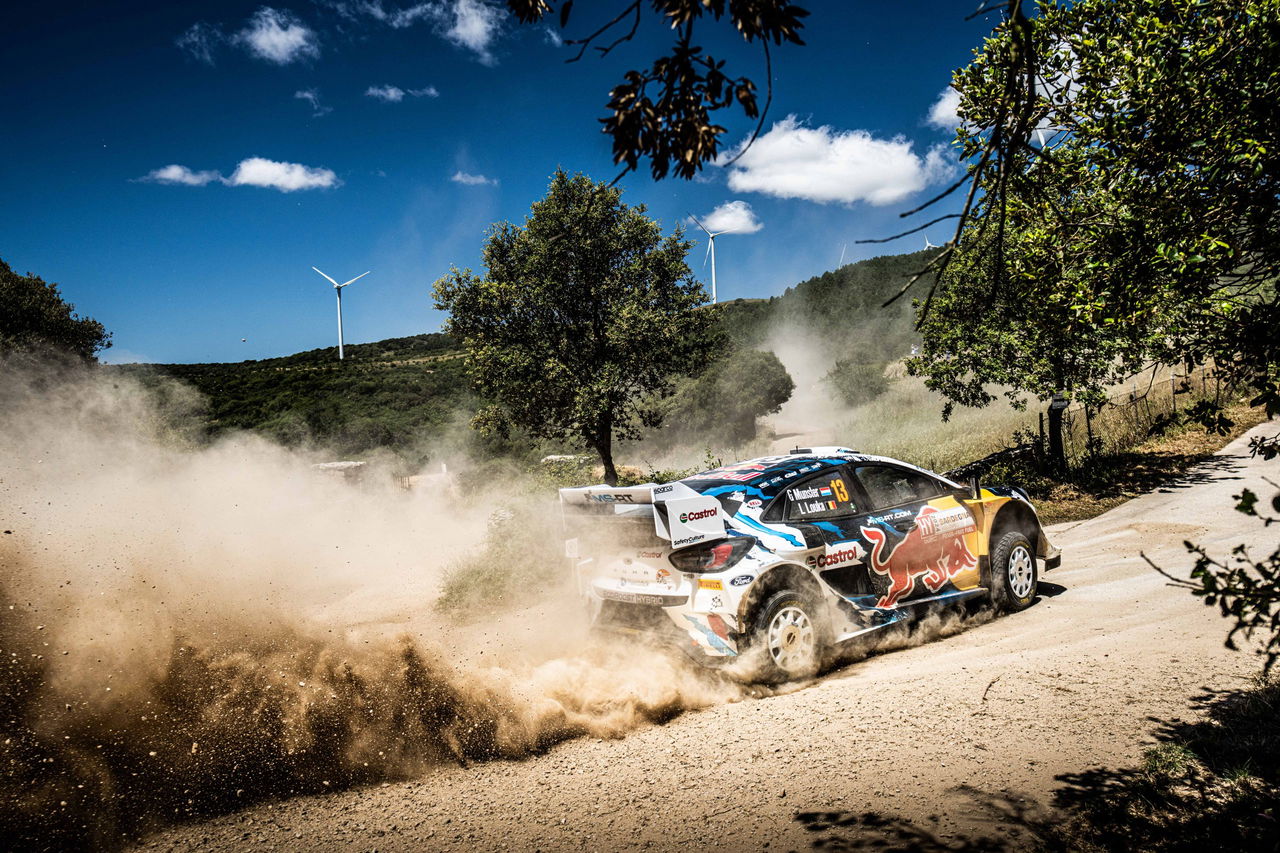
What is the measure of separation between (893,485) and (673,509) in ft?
7.72

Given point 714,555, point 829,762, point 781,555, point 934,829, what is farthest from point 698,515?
point 934,829

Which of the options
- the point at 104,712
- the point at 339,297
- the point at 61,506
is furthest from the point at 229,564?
the point at 339,297

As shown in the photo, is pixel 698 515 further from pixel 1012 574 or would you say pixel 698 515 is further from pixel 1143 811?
pixel 1012 574

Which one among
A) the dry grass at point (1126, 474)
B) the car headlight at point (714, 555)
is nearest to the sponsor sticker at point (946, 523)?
the car headlight at point (714, 555)

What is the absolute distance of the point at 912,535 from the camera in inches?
242

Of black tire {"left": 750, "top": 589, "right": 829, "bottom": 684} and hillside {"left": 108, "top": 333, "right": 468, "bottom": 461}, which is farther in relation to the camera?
hillside {"left": 108, "top": 333, "right": 468, "bottom": 461}

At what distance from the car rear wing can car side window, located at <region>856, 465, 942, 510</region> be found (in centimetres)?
167

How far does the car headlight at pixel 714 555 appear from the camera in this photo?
17.0 ft

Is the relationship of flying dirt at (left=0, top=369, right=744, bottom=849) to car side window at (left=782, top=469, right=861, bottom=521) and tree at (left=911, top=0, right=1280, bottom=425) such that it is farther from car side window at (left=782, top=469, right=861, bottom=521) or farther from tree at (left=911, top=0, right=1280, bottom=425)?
tree at (left=911, top=0, right=1280, bottom=425)

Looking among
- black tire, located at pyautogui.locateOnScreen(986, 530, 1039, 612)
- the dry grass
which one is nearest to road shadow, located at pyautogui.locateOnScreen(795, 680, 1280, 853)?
black tire, located at pyautogui.locateOnScreen(986, 530, 1039, 612)

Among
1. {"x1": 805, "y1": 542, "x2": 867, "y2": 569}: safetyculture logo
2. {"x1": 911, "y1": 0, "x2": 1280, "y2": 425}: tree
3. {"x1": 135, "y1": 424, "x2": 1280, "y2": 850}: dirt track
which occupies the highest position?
{"x1": 911, "y1": 0, "x2": 1280, "y2": 425}: tree

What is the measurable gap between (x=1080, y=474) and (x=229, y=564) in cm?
1550

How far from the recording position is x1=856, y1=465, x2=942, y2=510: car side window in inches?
245

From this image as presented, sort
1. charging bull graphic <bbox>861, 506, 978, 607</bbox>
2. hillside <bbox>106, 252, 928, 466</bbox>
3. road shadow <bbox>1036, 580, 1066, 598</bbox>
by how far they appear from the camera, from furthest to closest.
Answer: hillside <bbox>106, 252, 928, 466</bbox>, road shadow <bbox>1036, 580, 1066, 598</bbox>, charging bull graphic <bbox>861, 506, 978, 607</bbox>
